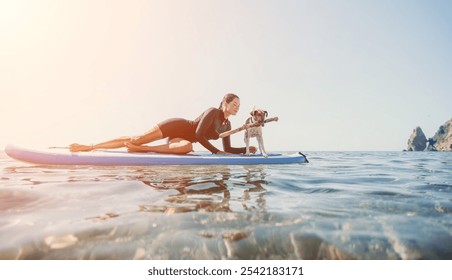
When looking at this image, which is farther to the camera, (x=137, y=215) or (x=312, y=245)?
(x=137, y=215)

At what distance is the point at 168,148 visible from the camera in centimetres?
901

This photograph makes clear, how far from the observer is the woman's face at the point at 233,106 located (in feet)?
29.2

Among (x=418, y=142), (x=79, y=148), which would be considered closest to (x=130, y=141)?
(x=79, y=148)

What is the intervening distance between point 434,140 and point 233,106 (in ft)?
597

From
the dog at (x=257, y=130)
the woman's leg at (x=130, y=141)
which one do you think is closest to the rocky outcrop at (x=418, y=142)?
the dog at (x=257, y=130)

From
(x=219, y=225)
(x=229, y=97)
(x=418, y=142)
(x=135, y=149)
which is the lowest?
(x=219, y=225)

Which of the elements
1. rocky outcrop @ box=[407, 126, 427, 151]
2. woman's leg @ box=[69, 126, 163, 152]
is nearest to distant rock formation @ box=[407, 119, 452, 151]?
rocky outcrop @ box=[407, 126, 427, 151]

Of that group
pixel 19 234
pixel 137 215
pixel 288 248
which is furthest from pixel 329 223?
pixel 19 234

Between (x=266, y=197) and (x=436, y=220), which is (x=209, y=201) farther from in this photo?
(x=436, y=220)

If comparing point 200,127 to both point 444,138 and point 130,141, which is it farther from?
point 444,138

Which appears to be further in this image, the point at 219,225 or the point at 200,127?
the point at 200,127
